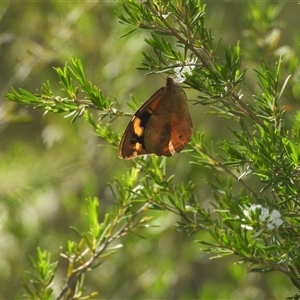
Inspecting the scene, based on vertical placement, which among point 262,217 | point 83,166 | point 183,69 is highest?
point 183,69

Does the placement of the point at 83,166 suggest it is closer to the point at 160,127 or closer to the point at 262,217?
the point at 160,127

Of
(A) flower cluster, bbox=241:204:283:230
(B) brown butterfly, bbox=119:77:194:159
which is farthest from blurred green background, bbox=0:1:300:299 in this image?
(A) flower cluster, bbox=241:204:283:230

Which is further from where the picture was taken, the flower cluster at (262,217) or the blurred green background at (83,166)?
the blurred green background at (83,166)

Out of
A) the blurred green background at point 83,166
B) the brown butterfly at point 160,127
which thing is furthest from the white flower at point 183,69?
the blurred green background at point 83,166

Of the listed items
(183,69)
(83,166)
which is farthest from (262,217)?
(83,166)

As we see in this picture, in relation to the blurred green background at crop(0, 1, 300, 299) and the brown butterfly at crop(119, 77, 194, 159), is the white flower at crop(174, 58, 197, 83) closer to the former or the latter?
the brown butterfly at crop(119, 77, 194, 159)

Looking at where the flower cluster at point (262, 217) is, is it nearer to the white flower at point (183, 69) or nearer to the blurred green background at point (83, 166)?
the white flower at point (183, 69)
